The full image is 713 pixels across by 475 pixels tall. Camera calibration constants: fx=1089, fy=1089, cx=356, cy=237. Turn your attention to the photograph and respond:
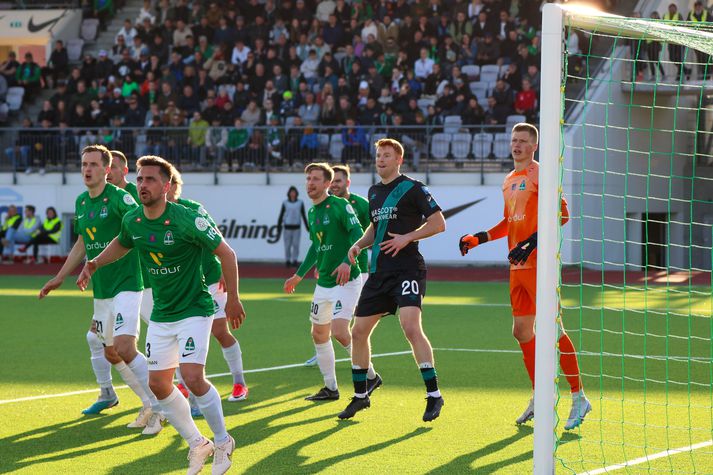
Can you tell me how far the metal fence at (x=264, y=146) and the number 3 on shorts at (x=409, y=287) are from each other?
16762mm

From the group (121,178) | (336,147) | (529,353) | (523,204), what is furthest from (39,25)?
(529,353)

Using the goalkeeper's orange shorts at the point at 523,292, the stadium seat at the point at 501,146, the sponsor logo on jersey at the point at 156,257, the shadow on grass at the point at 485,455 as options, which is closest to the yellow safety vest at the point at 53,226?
the stadium seat at the point at 501,146

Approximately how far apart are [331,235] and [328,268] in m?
0.32

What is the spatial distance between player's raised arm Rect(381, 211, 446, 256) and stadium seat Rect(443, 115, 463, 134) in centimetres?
1714

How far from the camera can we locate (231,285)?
652cm

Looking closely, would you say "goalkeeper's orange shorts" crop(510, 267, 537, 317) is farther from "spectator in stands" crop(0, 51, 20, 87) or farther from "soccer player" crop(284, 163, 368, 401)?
"spectator in stands" crop(0, 51, 20, 87)

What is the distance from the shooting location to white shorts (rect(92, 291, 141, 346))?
8211 millimetres

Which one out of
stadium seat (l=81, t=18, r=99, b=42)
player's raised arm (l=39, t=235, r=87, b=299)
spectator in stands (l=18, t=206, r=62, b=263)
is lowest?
spectator in stands (l=18, t=206, r=62, b=263)

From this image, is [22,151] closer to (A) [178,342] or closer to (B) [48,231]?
(B) [48,231]

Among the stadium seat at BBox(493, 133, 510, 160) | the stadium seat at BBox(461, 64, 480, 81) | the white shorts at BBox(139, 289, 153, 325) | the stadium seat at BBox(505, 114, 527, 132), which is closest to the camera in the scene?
the white shorts at BBox(139, 289, 153, 325)

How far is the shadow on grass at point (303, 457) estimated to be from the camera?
6816 mm

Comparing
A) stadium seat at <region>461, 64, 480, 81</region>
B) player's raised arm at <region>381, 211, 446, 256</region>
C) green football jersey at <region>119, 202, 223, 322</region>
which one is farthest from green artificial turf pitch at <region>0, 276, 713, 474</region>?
stadium seat at <region>461, 64, 480, 81</region>

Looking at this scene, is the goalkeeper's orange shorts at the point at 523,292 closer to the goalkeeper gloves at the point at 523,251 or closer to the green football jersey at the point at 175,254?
the goalkeeper gloves at the point at 523,251

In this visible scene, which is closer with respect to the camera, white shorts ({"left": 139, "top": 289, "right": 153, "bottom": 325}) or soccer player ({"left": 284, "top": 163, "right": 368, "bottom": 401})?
white shorts ({"left": 139, "top": 289, "right": 153, "bottom": 325})
